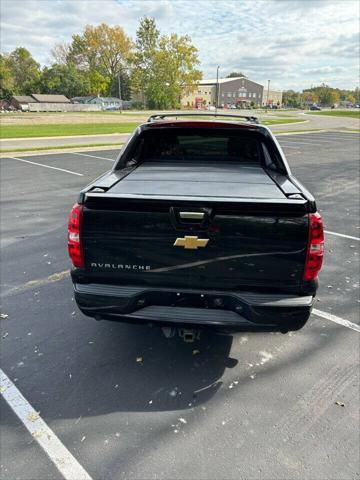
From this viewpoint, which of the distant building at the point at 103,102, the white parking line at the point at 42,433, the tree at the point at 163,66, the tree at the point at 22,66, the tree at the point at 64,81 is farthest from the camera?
the tree at the point at 22,66

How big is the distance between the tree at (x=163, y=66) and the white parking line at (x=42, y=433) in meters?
88.6

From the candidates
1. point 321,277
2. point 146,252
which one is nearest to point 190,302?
point 146,252

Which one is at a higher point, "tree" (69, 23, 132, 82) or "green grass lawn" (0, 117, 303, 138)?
"tree" (69, 23, 132, 82)

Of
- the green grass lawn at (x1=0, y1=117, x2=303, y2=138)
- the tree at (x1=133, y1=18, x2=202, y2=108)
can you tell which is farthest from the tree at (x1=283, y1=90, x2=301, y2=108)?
the green grass lawn at (x1=0, y1=117, x2=303, y2=138)

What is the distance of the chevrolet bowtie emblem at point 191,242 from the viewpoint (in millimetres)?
2543

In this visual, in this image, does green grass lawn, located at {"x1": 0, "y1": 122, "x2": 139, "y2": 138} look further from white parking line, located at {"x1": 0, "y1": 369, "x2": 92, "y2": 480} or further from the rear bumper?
the rear bumper

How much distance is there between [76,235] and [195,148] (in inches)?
96.3

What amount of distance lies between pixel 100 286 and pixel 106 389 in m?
0.86

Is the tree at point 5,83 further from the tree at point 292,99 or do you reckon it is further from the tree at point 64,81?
the tree at point 292,99

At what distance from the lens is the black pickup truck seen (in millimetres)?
2498

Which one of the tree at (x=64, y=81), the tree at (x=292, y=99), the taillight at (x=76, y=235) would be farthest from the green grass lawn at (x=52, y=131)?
the tree at (x=292, y=99)

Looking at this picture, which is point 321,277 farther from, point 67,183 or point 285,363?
point 67,183

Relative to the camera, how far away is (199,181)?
3.22 metres

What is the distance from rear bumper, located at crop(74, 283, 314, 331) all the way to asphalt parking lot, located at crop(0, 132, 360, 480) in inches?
25.4
